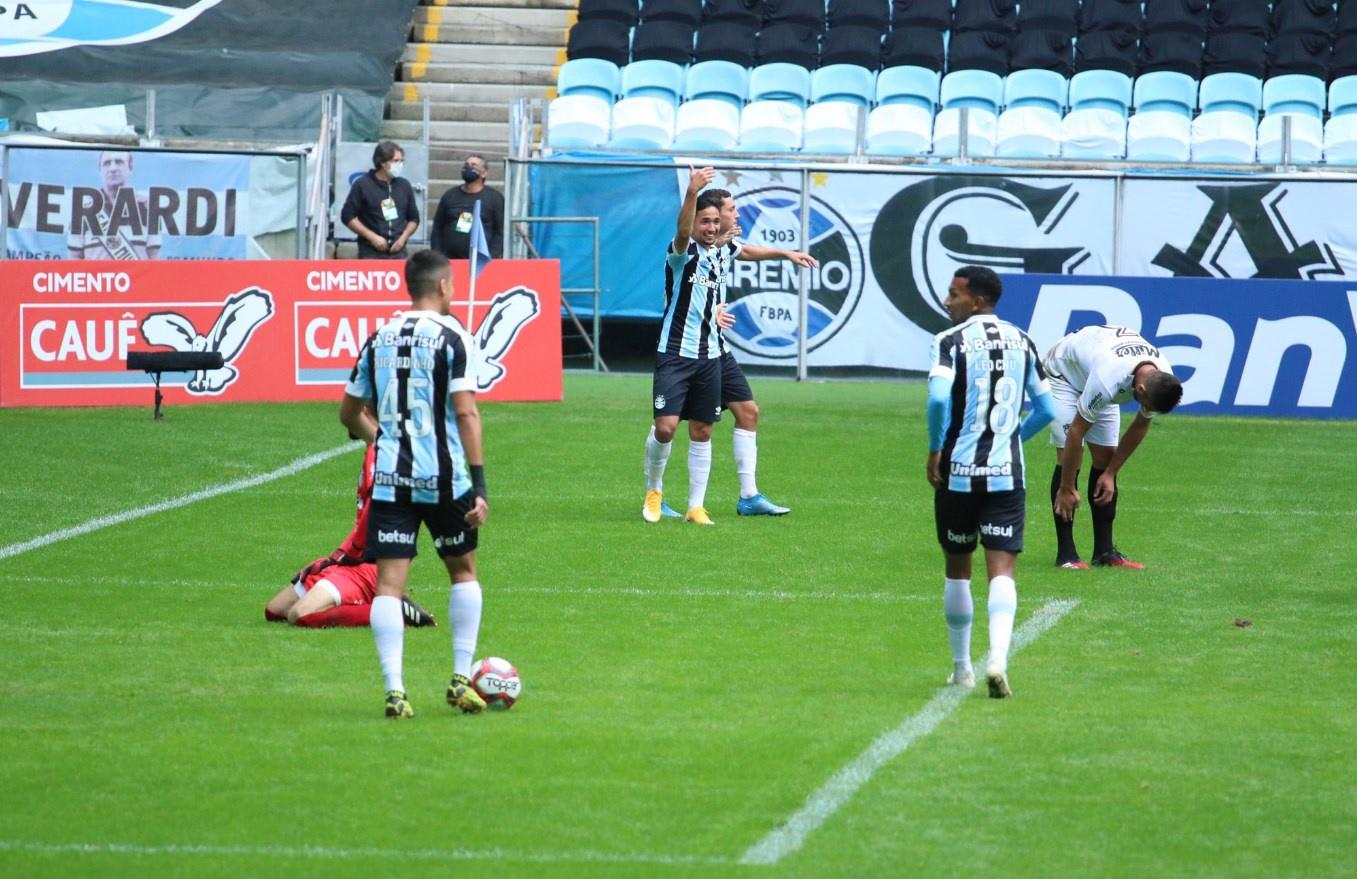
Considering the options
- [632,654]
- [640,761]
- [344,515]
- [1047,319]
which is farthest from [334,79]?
[640,761]

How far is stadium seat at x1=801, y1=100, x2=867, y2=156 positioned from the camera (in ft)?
83.4

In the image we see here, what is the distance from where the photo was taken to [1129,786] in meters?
6.33

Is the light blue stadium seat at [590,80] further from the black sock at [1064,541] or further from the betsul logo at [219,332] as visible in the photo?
the black sock at [1064,541]

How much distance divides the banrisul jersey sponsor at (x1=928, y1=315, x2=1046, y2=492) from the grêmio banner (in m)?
11.3

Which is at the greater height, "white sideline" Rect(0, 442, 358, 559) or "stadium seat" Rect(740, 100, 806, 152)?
"stadium seat" Rect(740, 100, 806, 152)

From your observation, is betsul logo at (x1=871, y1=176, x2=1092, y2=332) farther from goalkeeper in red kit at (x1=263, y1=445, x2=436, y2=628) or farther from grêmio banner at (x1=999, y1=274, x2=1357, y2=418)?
goalkeeper in red kit at (x1=263, y1=445, x2=436, y2=628)

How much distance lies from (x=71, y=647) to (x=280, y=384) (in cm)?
1010

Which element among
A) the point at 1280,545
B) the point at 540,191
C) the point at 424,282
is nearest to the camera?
the point at 424,282

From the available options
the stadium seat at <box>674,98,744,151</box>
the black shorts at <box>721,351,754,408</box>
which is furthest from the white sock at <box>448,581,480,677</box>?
the stadium seat at <box>674,98,744,151</box>

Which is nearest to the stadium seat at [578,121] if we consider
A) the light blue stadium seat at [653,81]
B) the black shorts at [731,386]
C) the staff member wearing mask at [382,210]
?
the light blue stadium seat at [653,81]

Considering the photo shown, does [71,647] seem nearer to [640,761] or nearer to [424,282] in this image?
[424,282]

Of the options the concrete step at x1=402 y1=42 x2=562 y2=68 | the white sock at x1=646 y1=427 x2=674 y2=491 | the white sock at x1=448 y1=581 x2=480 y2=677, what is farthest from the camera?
the concrete step at x1=402 y1=42 x2=562 y2=68

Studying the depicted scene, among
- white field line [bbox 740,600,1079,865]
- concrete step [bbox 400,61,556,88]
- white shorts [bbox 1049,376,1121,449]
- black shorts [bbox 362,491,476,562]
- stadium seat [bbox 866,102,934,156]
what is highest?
concrete step [bbox 400,61,556,88]

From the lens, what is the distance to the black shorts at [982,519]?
7.74 m
